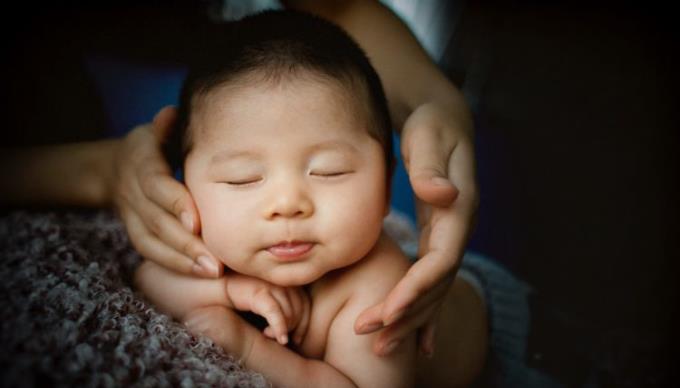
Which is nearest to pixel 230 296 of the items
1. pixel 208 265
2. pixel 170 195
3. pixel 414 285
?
pixel 208 265

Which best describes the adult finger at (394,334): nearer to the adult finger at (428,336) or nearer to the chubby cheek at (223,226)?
the adult finger at (428,336)

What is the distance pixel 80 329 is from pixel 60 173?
0.52 m

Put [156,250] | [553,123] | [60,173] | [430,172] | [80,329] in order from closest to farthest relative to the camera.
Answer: [80,329] → [430,172] → [156,250] → [60,173] → [553,123]

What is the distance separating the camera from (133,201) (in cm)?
80

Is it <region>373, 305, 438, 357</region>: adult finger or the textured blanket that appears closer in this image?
the textured blanket

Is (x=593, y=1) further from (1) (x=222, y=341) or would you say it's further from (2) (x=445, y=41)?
(1) (x=222, y=341)

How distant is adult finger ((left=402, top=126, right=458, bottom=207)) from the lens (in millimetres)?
603

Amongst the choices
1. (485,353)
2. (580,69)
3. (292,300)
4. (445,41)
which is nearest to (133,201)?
(292,300)

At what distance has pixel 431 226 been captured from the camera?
671mm

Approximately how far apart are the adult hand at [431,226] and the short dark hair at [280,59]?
0.06 meters

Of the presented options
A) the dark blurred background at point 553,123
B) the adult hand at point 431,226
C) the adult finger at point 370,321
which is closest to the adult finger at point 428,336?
the adult hand at point 431,226

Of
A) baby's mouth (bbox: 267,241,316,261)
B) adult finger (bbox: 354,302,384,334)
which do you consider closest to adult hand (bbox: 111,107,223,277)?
baby's mouth (bbox: 267,241,316,261)

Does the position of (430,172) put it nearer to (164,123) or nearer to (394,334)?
(394,334)

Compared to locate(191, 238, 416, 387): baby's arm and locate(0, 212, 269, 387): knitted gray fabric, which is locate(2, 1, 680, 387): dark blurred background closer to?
locate(0, 212, 269, 387): knitted gray fabric
